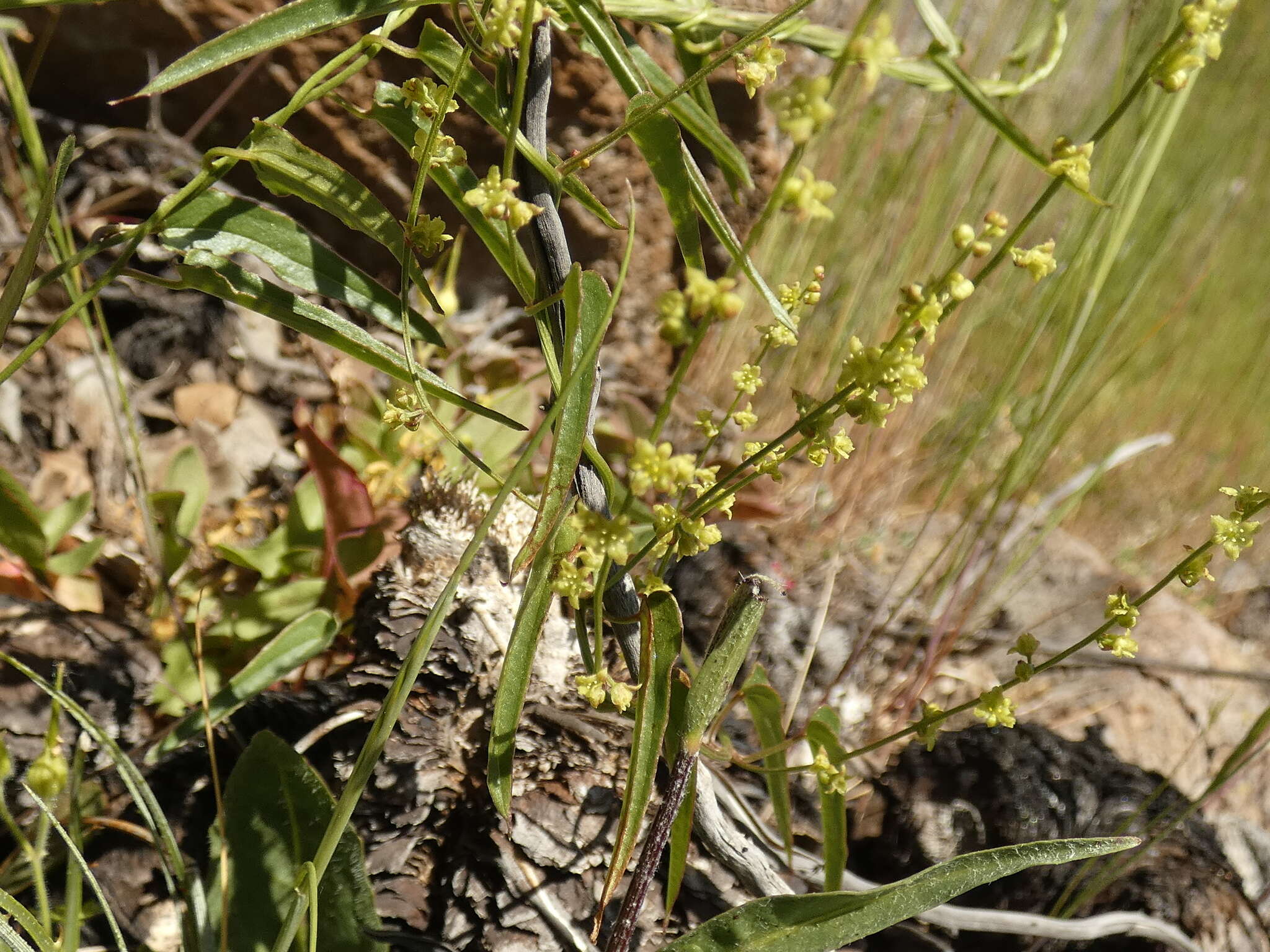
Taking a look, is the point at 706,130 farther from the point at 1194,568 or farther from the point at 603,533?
the point at 1194,568

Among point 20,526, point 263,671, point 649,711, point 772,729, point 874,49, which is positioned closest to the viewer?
point 874,49

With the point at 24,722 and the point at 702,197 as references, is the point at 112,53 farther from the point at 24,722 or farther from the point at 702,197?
the point at 702,197

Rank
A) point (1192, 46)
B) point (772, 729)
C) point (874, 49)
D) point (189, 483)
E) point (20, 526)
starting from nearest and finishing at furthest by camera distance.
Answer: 1. point (874, 49)
2. point (1192, 46)
3. point (772, 729)
4. point (20, 526)
5. point (189, 483)

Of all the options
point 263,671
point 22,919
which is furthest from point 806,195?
point 263,671

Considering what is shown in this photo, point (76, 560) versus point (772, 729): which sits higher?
point (76, 560)

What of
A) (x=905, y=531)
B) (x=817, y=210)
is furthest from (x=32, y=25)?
(x=905, y=531)

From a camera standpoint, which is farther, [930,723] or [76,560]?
[76,560]


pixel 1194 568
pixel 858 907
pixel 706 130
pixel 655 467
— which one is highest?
pixel 706 130
